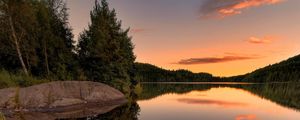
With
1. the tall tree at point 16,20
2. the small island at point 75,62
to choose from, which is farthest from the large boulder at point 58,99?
the tall tree at point 16,20

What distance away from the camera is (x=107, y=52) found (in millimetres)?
42719

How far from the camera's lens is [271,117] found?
2288cm

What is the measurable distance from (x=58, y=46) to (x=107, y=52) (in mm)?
8794

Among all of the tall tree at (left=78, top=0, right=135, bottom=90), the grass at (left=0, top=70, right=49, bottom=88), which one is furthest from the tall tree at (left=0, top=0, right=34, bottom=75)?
the tall tree at (left=78, top=0, right=135, bottom=90)

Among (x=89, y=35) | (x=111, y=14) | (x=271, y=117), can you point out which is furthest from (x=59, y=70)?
(x=271, y=117)

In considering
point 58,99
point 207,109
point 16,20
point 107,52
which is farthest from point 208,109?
point 16,20

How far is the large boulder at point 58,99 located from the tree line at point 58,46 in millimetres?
9427

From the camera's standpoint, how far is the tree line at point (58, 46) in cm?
3994

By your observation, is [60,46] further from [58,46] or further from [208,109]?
[208,109]

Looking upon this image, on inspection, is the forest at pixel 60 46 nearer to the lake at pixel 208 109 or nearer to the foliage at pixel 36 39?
the foliage at pixel 36 39

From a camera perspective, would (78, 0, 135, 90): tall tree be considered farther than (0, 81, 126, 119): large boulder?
Yes

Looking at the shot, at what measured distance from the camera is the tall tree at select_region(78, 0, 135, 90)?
138ft

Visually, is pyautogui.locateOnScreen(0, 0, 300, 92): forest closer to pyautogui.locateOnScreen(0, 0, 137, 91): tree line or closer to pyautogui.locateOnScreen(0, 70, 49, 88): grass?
pyautogui.locateOnScreen(0, 0, 137, 91): tree line

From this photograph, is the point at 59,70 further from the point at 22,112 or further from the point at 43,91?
the point at 22,112
